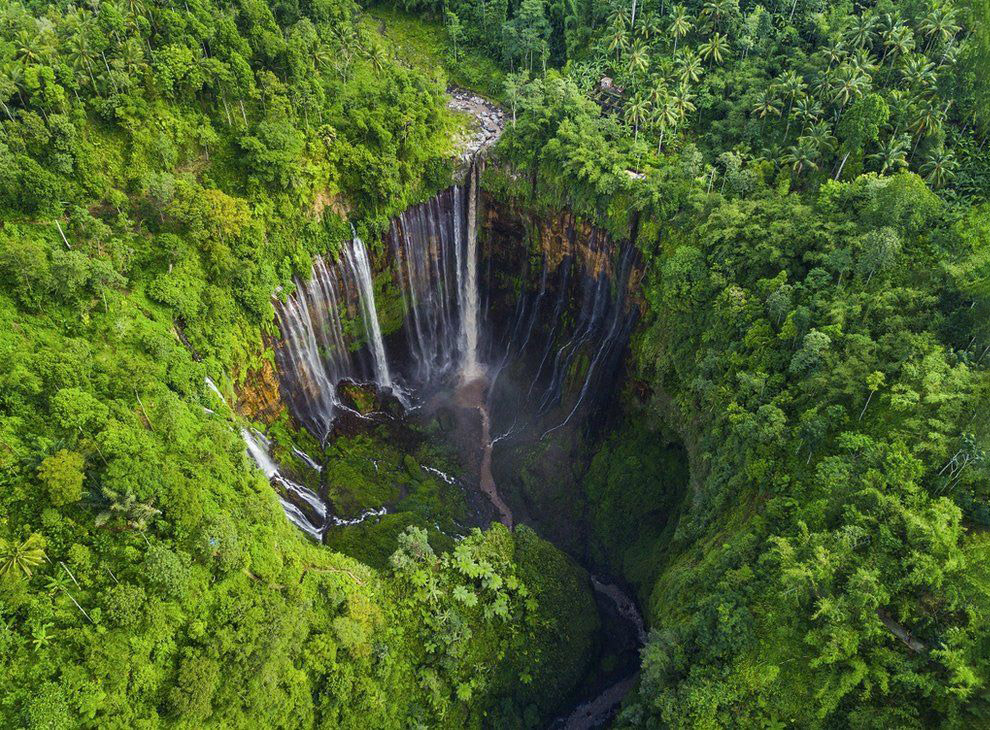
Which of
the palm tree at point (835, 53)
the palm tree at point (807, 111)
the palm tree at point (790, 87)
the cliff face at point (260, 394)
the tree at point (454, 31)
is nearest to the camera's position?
the cliff face at point (260, 394)

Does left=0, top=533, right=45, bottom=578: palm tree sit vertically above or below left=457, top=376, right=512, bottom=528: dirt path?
above

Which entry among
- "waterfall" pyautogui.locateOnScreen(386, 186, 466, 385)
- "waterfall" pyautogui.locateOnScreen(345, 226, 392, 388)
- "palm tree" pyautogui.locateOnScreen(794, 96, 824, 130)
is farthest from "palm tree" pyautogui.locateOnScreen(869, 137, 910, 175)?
"waterfall" pyautogui.locateOnScreen(345, 226, 392, 388)

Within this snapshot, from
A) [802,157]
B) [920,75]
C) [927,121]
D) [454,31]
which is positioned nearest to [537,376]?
[802,157]

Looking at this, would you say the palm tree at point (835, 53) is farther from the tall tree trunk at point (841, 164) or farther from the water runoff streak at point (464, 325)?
the water runoff streak at point (464, 325)

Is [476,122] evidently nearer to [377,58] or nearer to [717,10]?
[377,58]

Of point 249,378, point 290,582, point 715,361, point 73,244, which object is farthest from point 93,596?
point 715,361

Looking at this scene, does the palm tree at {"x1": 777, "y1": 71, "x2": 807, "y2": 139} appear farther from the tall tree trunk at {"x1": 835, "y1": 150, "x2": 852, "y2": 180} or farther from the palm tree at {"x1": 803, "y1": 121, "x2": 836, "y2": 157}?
the tall tree trunk at {"x1": 835, "y1": 150, "x2": 852, "y2": 180}

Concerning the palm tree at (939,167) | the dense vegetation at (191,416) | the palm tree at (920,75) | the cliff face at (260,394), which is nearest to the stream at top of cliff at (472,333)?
the cliff face at (260,394)
